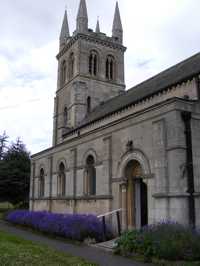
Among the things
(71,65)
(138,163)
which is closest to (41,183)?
(138,163)

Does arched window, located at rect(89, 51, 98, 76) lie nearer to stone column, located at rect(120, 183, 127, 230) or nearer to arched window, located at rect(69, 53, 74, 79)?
arched window, located at rect(69, 53, 74, 79)

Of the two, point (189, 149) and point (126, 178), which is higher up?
point (189, 149)

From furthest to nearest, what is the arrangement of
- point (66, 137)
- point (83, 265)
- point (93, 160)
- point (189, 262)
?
point (66, 137)
point (93, 160)
point (189, 262)
point (83, 265)

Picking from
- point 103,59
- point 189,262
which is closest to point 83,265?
point 189,262

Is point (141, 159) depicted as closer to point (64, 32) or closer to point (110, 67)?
point (110, 67)

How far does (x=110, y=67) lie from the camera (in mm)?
36906

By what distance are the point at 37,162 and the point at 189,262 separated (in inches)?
703

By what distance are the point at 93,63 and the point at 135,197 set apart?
2377 centimetres

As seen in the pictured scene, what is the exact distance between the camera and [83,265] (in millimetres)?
7473

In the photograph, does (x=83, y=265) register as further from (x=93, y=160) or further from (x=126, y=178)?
(x=93, y=160)

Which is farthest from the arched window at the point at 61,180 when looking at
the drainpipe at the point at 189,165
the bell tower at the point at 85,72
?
the drainpipe at the point at 189,165

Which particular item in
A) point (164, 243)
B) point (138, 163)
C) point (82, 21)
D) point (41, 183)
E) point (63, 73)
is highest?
point (82, 21)

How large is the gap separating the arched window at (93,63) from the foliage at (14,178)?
42.3ft

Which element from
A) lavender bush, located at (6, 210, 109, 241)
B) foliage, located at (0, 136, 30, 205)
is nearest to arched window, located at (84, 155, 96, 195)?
lavender bush, located at (6, 210, 109, 241)
